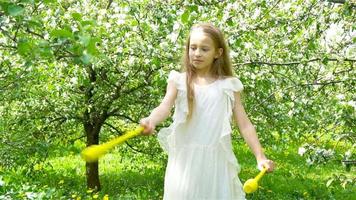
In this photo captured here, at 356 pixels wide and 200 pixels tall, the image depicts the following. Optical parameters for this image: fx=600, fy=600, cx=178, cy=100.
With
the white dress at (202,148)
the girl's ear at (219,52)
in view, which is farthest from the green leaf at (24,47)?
the girl's ear at (219,52)

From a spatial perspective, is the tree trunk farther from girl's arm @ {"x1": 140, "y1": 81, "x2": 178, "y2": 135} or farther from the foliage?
girl's arm @ {"x1": 140, "y1": 81, "x2": 178, "y2": 135}

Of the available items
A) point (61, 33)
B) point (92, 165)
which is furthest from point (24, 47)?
point (92, 165)

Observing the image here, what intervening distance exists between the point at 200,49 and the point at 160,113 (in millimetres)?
437

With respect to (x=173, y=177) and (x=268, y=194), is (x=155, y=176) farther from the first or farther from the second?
(x=173, y=177)

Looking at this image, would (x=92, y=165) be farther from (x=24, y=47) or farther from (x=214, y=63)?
(x=24, y=47)

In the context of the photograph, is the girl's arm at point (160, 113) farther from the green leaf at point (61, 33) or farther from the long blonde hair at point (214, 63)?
the green leaf at point (61, 33)

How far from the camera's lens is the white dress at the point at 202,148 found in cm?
310

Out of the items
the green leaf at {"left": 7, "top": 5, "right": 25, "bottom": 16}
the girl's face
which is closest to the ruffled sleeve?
the girl's face

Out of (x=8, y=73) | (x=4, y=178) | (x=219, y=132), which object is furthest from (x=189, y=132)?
(x=4, y=178)

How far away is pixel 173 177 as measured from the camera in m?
3.14

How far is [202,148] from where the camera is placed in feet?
10.2

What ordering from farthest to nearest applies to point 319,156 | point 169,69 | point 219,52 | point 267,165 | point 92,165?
1. point 92,165
2. point 169,69
3. point 319,156
4. point 219,52
5. point 267,165

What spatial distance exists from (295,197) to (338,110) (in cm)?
408

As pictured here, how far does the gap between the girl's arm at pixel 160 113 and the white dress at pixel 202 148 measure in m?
0.03
